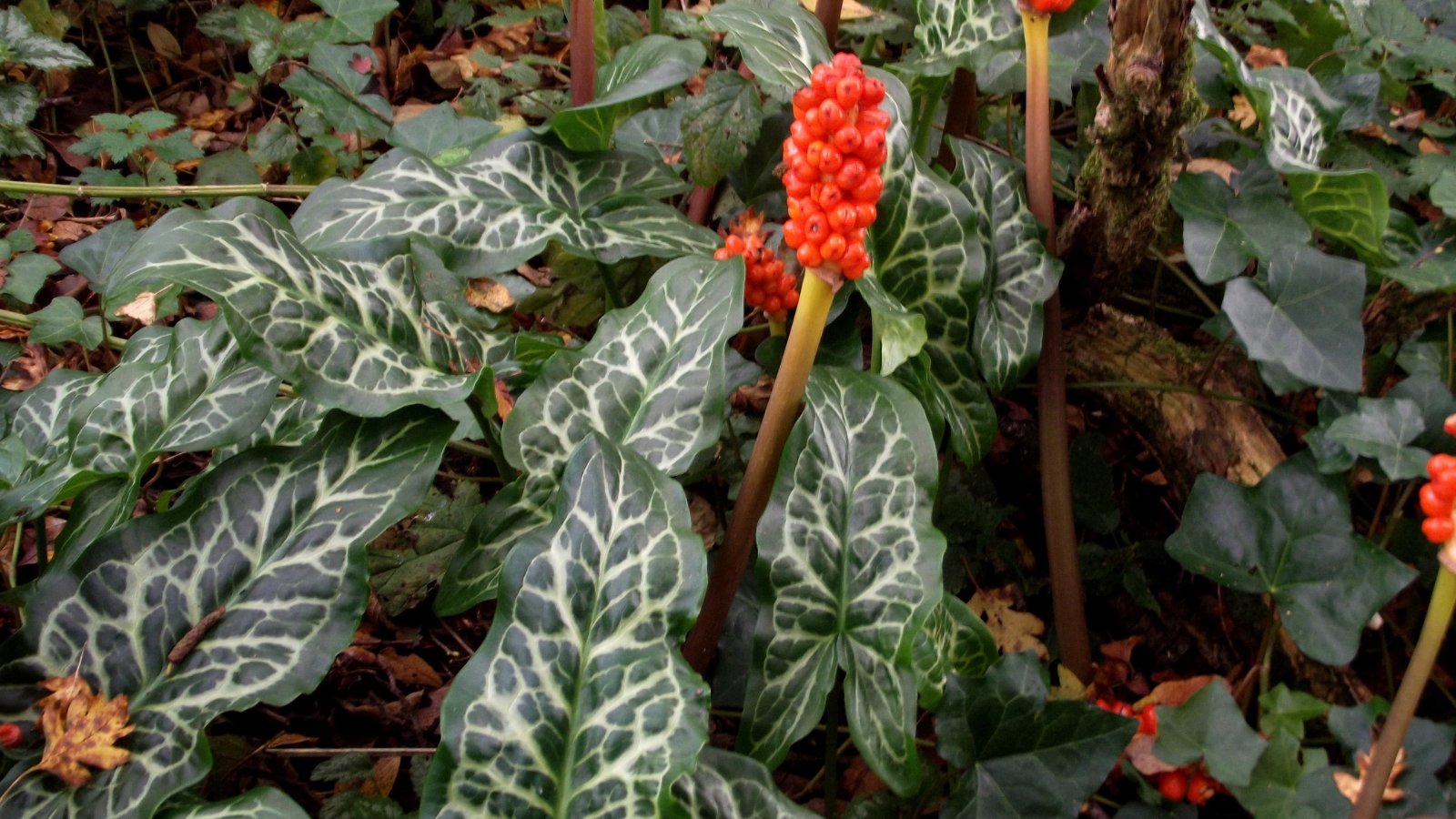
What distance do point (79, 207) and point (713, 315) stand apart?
189cm

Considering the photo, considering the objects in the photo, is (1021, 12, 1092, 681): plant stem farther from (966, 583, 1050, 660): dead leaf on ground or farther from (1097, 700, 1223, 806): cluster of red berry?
(1097, 700, 1223, 806): cluster of red berry

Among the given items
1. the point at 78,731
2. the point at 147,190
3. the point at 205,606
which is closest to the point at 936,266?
the point at 205,606

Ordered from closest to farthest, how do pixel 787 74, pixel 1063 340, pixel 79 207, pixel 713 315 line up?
pixel 713 315 → pixel 787 74 → pixel 1063 340 → pixel 79 207

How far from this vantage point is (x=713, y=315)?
1.12 meters

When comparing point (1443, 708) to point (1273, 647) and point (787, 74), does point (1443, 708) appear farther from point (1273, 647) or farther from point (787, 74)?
point (787, 74)

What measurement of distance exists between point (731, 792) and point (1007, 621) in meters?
0.77

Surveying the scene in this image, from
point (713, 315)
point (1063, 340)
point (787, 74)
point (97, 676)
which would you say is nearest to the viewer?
point (97, 676)

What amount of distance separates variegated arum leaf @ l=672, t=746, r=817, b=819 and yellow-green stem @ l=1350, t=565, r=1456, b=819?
60cm

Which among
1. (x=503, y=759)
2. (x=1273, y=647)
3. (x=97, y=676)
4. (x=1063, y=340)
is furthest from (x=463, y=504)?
(x=1273, y=647)

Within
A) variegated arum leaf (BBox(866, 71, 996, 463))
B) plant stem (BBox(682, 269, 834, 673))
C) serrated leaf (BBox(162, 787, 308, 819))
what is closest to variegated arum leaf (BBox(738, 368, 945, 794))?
plant stem (BBox(682, 269, 834, 673))

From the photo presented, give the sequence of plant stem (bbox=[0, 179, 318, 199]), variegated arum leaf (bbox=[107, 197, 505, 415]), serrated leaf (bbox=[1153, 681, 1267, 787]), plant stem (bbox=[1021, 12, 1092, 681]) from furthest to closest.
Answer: plant stem (bbox=[0, 179, 318, 199]), plant stem (bbox=[1021, 12, 1092, 681]), serrated leaf (bbox=[1153, 681, 1267, 787]), variegated arum leaf (bbox=[107, 197, 505, 415])

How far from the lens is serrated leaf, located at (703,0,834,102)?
126cm

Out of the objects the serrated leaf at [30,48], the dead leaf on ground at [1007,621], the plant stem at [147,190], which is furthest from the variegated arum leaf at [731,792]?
the serrated leaf at [30,48]

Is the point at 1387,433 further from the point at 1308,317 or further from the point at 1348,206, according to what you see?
the point at 1348,206
